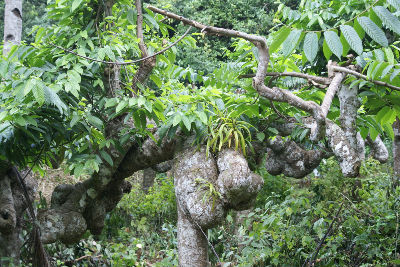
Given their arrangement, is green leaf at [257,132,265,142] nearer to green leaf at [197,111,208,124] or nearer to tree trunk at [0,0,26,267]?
green leaf at [197,111,208,124]

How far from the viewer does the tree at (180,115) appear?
295 cm

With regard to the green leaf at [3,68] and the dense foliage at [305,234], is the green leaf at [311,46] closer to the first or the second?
the green leaf at [3,68]

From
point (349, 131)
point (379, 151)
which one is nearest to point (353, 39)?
point (349, 131)

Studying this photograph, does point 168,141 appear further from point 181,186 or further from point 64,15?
point 64,15

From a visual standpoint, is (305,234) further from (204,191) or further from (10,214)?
(10,214)

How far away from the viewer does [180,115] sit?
3158 mm

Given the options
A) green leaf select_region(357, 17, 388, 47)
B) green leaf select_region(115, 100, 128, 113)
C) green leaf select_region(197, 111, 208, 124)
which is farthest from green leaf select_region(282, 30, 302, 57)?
green leaf select_region(115, 100, 128, 113)

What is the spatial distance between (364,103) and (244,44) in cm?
109

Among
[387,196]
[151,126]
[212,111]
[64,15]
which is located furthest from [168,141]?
[387,196]

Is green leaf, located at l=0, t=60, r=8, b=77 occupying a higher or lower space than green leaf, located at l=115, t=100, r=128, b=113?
higher

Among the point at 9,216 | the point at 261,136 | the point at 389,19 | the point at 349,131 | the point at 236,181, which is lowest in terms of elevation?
the point at 9,216

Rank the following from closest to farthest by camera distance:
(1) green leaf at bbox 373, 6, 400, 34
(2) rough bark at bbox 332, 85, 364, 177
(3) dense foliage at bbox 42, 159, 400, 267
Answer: (1) green leaf at bbox 373, 6, 400, 34
(2) rough bark at bbox 332, 85, 364, 177
(3) dense foliage at bbox 42, 159, 400, 267

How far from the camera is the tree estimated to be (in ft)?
9.68

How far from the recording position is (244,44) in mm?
3578
